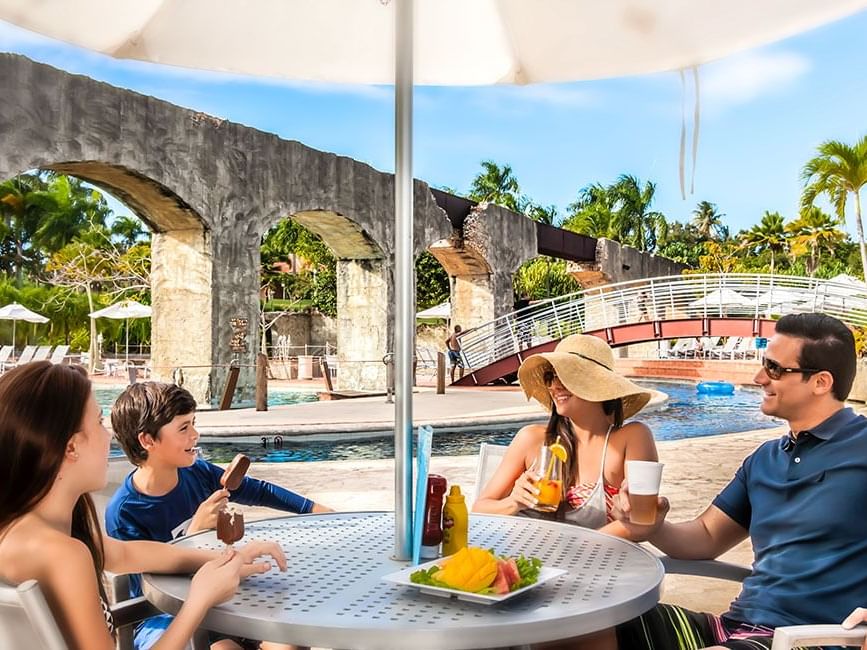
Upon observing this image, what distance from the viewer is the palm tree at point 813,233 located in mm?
34531

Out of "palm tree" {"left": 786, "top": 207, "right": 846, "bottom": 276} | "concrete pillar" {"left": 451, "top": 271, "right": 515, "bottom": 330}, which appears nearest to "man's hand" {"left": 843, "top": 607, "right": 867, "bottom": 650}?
"concrete pillar" {"left": 451, "top": 271, "right": 515, "bottom": 330}

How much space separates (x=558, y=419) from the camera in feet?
8.16

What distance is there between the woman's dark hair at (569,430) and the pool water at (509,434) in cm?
582

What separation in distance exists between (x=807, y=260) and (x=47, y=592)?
133 feet

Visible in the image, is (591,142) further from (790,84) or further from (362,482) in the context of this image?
(362,482)

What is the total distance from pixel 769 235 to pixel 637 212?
20.1 ft

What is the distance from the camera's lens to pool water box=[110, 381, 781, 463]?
866 centimetres

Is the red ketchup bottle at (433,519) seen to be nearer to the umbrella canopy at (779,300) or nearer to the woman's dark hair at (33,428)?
the woman's dark hair at (33,428)

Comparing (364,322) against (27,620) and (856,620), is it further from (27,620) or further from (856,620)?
(27,620)

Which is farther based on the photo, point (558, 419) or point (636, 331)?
point (636, 331)

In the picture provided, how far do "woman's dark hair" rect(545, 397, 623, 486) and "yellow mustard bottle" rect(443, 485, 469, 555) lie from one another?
0.69 m

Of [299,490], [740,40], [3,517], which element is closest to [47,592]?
[3,517]

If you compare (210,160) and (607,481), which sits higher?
(210,160)

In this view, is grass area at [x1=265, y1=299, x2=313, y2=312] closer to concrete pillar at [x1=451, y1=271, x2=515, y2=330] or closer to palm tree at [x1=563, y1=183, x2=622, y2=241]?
concrete pillar at [x1=451, y1=271, x2=515, y2=330]
